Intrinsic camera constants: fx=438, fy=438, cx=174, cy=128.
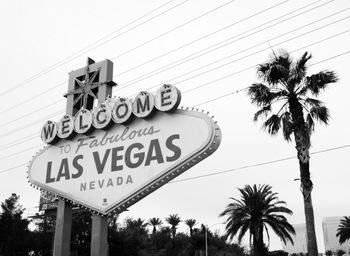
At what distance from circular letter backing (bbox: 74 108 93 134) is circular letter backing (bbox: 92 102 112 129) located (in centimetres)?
24

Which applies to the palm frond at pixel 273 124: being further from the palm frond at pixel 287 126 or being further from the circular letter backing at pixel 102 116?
the circular letter backing at pixel 102 116

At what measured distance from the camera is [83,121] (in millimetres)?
16922

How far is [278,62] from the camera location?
20672 millimetres

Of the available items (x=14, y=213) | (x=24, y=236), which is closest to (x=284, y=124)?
(x=24, y=236)

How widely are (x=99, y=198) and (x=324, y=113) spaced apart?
10.6m

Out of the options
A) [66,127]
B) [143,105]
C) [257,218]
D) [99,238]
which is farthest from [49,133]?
[257,218]

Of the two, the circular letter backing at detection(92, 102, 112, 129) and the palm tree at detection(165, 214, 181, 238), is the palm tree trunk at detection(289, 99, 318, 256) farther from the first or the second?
the palm tree at detection(165, 214, 181, 238)

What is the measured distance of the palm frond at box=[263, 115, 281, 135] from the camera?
66.3 ft

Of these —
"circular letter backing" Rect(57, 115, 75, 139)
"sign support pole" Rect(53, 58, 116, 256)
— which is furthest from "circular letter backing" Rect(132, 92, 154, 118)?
"circular letter backing" Rect(57, 115, 75, 139)

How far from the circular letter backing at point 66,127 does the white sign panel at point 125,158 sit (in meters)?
0.29

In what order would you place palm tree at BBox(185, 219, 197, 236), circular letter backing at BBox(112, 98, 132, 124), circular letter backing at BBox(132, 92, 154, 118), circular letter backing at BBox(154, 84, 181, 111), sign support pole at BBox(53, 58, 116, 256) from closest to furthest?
circular letter backing at BBox(154, 84, 181, 111), circular letter backing at BBox(132, 92, 154, 118), sign support pole at BBox(53, 58, 116, 256), circular letter backing at BBox(112, 98, 132, 124), palm tree at BBox(185, 219, 197, 236)

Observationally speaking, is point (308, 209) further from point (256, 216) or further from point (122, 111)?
point (256, 216)

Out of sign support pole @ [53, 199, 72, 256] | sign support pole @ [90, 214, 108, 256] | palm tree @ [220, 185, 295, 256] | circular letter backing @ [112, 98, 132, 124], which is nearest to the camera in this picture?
sign support pole @ [90, 214, 108, 256]

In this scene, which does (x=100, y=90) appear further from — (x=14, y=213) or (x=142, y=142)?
(x=14, y=213)
